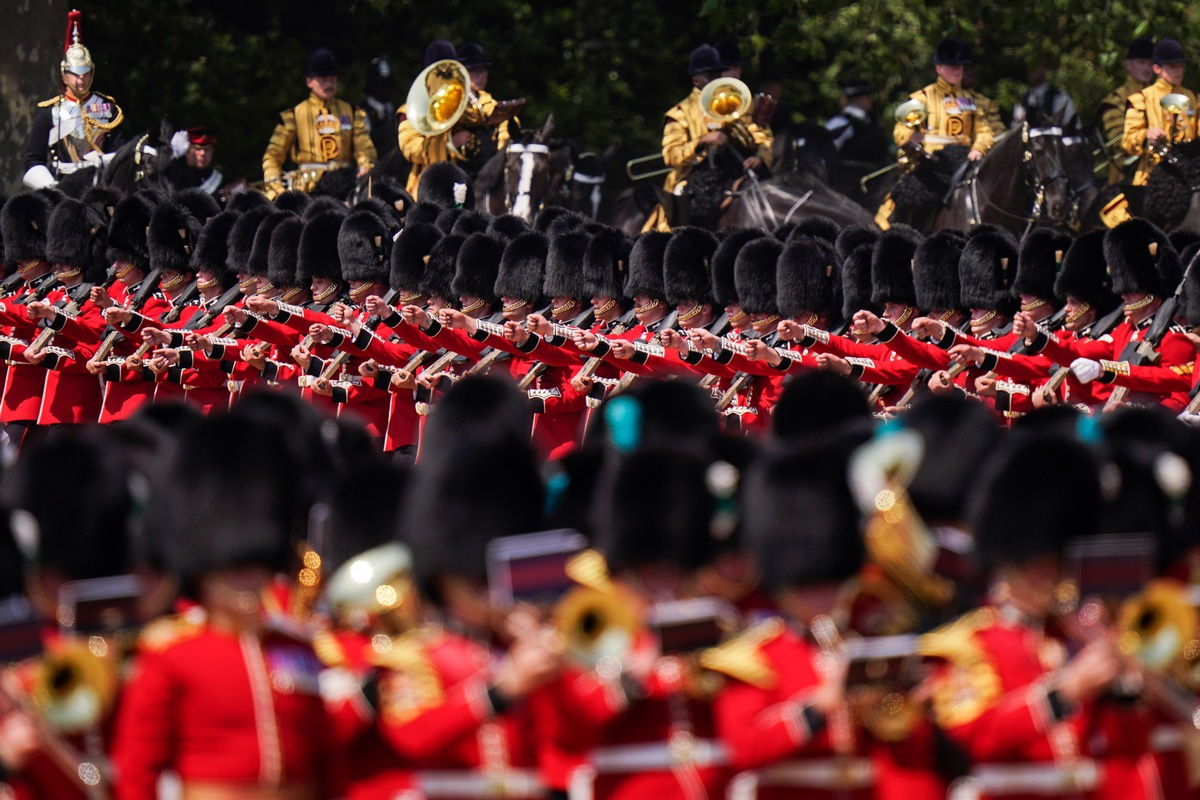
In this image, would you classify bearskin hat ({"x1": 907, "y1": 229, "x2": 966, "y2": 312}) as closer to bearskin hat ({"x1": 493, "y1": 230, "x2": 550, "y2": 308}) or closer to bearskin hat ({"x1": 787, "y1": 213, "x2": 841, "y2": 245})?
bearskin hat ({"x1": 787, "y1": 213, "x2": 841, "y2": 245})

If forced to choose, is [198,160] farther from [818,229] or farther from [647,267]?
[647,267]

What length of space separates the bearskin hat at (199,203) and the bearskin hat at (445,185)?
1624mm

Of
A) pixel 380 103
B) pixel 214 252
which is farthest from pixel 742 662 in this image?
pixel 380 103

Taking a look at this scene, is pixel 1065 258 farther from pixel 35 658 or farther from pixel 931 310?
pixel 35 658

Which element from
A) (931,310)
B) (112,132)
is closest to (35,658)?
(931,310)

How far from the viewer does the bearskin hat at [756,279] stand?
10367 mm

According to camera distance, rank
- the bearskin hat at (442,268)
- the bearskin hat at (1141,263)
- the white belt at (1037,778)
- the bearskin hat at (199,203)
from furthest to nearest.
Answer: the bearskin hat at (199,203) < the bearskin hat at (442,268) < the bearskin hat at (1141,263) < the white belt at (1037,778)

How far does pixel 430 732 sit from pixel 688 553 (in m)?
0.57

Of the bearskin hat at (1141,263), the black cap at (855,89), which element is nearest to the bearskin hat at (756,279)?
the bearskin hat at (1141,263)

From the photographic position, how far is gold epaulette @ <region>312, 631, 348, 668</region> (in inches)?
184

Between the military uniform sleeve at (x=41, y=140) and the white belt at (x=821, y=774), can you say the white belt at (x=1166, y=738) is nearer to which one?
the white belt at (x=821, y=774)

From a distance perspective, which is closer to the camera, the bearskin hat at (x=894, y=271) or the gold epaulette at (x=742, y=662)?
the gold epaulette at (x=742, y=662)

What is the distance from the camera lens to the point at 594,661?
4.20 meters

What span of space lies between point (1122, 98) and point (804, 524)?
1233cm
